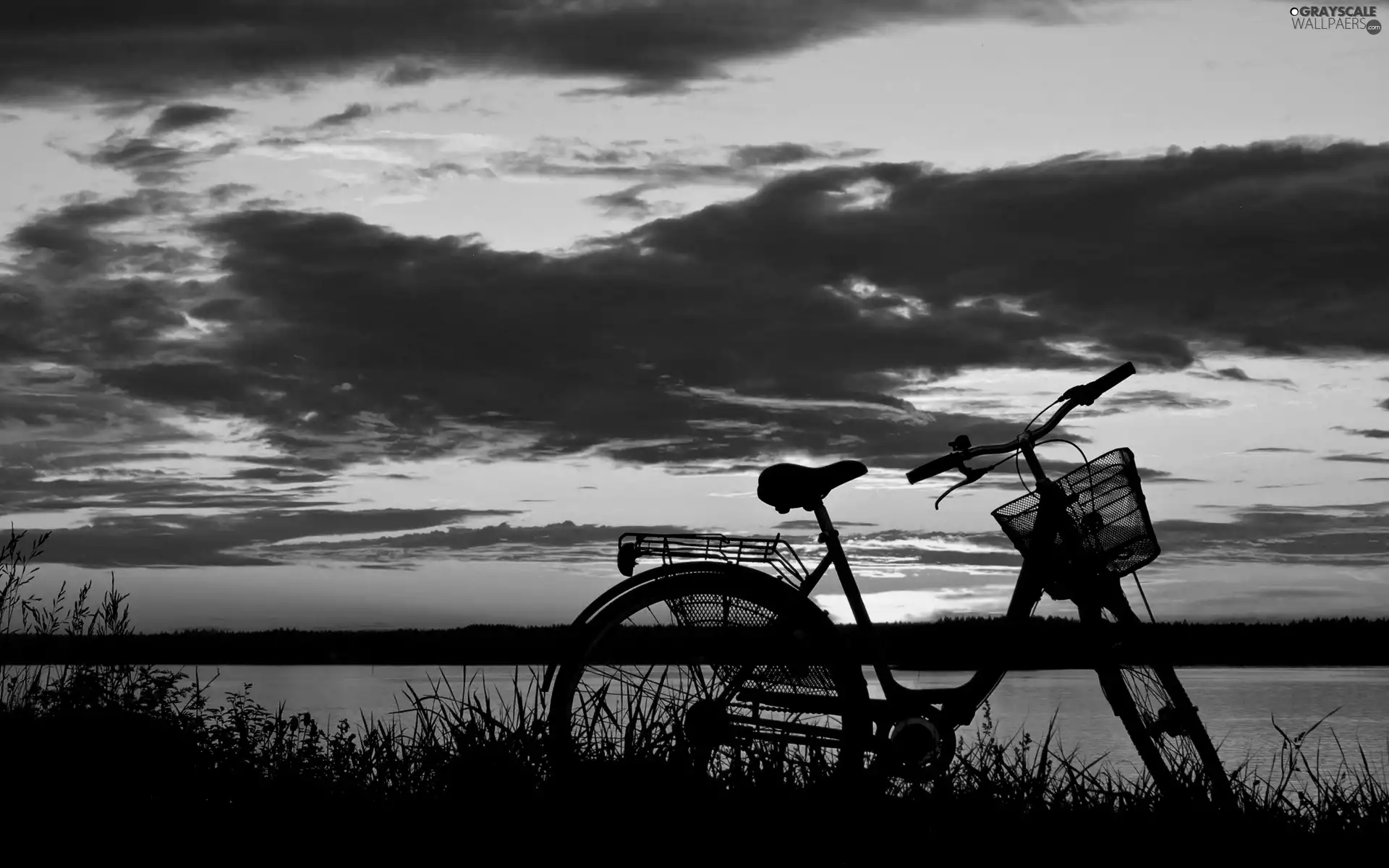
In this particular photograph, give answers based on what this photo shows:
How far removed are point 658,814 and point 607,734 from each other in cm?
62

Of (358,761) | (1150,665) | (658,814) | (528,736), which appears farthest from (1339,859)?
(358,761)

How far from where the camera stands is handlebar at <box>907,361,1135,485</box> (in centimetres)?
489

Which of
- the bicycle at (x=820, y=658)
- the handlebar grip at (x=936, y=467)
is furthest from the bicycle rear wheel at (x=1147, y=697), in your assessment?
the handlebar grip at (x=936, y=467)

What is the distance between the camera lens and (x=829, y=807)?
13.1 ft

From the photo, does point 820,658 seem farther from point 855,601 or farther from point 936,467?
point 936,467

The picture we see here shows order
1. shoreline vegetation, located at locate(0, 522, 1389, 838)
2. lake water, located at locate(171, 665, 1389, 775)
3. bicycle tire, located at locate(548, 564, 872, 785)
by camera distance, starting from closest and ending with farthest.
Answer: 1. shoreline vegetation, located at locate(0, 522, 1389, 838)
2. bicycle tire, located at locate(548, 564, 872, 785)
3. lake water, located at locate(171, 665, 1389, 775)

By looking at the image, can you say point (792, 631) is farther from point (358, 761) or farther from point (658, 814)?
point (358, 761)

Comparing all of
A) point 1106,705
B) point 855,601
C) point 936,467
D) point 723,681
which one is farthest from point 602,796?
point 1106,705

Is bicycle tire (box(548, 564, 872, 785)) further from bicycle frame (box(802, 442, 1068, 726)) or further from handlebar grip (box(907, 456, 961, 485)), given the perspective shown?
handlebar grip (box(907, 456, 961, 485))

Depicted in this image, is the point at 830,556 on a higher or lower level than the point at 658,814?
higher

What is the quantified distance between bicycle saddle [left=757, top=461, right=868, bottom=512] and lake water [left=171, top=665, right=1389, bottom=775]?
1.18 meters

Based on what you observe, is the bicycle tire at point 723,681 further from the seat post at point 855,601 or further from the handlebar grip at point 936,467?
the handlebar grip at point 936,467

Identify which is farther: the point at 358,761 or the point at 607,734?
the point at 358,761

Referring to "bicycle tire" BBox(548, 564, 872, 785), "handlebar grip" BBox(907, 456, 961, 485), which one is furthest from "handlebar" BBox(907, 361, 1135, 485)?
"bicycle tire" BBox(548, 564, 872, 785)
